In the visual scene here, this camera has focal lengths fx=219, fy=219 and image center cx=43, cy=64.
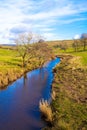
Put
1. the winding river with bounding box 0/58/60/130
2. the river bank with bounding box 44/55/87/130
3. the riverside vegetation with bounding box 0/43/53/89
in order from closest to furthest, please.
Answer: the river bank with bounding box 44/55/87/130, the winding river with bounding box 0/58/60/130, the riverside vegetation with bounding box 0/43/53/89

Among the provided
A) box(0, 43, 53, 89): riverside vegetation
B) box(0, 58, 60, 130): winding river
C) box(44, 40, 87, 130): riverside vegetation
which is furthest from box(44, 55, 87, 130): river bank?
box(0, 43, 53, 89): riverside vegetation

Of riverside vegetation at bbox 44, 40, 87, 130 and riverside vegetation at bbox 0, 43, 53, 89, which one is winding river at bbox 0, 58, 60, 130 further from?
riverside vegetation at bbox 0, 43, 53, 89

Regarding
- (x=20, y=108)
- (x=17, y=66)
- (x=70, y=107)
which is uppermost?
(x=17, y=66)

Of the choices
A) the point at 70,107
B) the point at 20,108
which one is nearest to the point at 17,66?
the point at 20,108

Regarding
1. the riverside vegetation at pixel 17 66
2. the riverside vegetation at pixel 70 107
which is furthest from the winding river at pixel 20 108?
the riverside vegetation at pixel 17 66

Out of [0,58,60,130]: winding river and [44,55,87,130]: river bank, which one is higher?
[44,55,87,130]: river bank

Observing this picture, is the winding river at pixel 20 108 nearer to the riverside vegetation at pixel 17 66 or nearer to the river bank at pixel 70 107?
the river bank at pixel 70 107

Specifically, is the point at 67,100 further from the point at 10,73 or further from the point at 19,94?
Result: the point at 10,73

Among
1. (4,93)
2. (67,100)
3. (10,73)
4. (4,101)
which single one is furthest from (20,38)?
(67,100)

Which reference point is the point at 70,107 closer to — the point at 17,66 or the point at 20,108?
the point at 20,108

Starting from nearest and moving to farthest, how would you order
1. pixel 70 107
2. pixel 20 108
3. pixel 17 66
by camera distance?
pixel 70 107 → pixel 20 108 → pixel 17 66

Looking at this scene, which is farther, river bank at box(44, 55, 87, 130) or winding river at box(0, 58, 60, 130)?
winding river at box(0, 58, 60, 130)

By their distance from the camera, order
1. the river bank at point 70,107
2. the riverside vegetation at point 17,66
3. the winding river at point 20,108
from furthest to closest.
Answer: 1. the riverside vegetation at point 17,66
2. the winding river at point 20,108
3. the river bank at point 70,107

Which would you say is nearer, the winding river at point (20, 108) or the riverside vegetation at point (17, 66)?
the winding river at point (20, 108)
